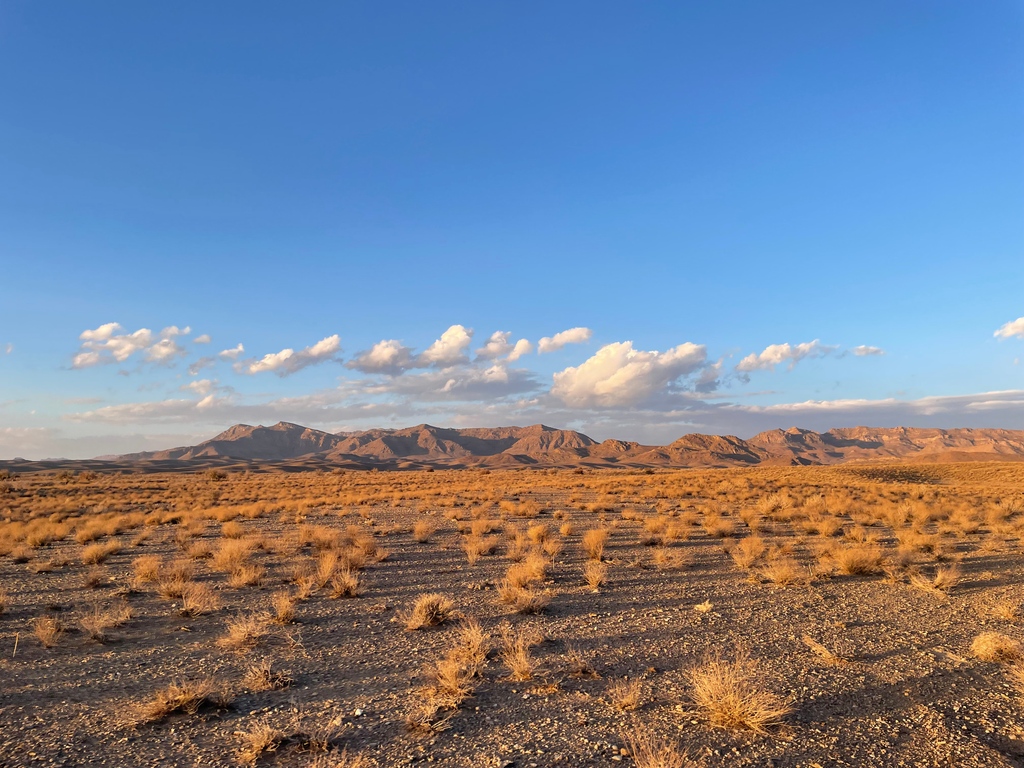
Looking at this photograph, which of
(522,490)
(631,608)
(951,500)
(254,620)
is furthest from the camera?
(522,490)

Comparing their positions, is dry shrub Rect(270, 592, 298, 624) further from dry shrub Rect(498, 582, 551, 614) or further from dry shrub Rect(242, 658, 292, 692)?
dry shrub Rect(498, 582, 551, 614)

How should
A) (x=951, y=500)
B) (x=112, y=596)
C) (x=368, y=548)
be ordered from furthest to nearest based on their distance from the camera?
1. (x=951, y=500)
2. (x=368, y=548)
3. (x=112, y=596)

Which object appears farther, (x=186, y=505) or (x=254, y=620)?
(x=186, y=505)

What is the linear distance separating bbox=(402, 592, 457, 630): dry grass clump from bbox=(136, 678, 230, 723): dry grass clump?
10.3 feet

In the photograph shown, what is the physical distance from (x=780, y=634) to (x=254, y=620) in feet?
26.6

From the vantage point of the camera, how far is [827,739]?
17.9ft

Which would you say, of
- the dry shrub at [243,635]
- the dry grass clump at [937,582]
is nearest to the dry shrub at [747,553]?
the dry grass clump at [937,582]

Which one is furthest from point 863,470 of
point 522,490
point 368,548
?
point 368,548

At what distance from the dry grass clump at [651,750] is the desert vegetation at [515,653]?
25 mm

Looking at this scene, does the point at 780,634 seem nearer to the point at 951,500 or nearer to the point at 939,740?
the point at 939,740

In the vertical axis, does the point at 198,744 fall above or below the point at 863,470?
above

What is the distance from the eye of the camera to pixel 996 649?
7.71 meters

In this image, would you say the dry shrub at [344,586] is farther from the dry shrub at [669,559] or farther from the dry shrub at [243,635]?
the dry shrub at [669,559]

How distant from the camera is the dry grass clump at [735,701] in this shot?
5621mm
